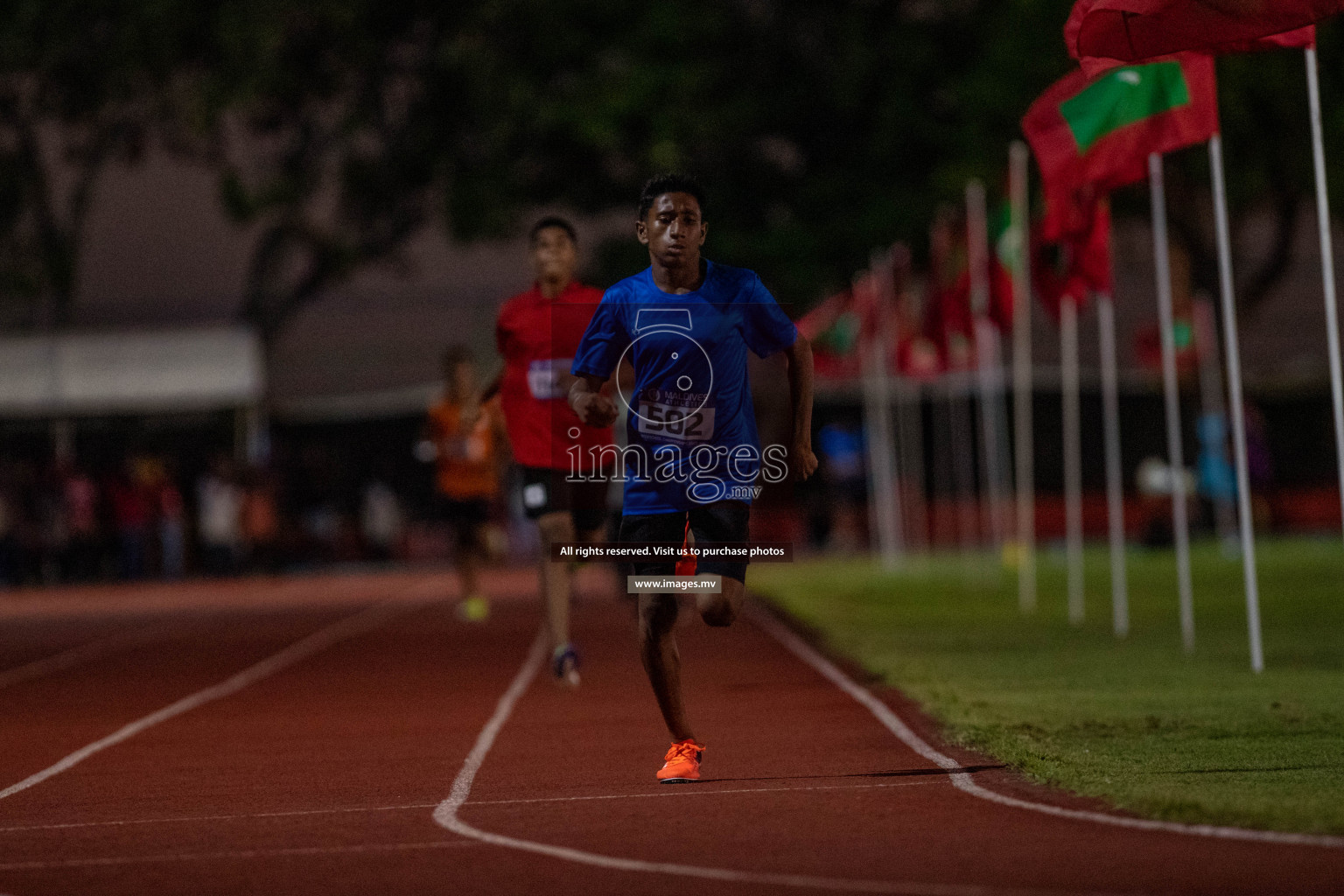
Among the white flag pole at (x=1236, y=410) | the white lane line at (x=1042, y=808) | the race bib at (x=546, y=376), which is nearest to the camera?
the white lane line at (x=1042, y=808)

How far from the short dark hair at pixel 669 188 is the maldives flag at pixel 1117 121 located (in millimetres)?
6072

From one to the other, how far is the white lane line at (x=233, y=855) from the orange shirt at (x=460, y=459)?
40.7 ft

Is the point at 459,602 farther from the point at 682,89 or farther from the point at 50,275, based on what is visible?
the point at 50,275

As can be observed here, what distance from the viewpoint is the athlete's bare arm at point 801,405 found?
313 inches

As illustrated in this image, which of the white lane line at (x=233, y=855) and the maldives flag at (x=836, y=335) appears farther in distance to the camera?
the maldives flag at (x=836, y=335)

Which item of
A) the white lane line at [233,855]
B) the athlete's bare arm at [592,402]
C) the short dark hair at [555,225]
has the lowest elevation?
the white lane line at [233,855]

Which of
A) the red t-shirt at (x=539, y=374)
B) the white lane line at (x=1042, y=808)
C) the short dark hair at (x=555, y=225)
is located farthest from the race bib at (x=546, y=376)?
the white lane line at (x=1042, y=808)

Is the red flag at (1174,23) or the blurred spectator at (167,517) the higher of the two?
the red flag at (1174,23)

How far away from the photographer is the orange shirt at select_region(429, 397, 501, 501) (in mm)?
19875

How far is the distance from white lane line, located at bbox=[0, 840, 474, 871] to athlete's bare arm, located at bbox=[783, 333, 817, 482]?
192cm

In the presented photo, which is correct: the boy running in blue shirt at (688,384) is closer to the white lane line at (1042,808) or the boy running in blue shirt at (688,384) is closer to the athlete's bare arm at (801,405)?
the athlete's bare arm at (801,405)

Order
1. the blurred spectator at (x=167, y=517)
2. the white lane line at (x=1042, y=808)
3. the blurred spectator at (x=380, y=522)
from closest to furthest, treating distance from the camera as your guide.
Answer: the white lane line at (x=1042, y=808) → the blurred spectator at (x=167, y=517) → the blurred spectator at (x=380, y=522)

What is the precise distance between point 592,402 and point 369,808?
183 centimetres

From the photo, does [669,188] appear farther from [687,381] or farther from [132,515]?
[132,515]
